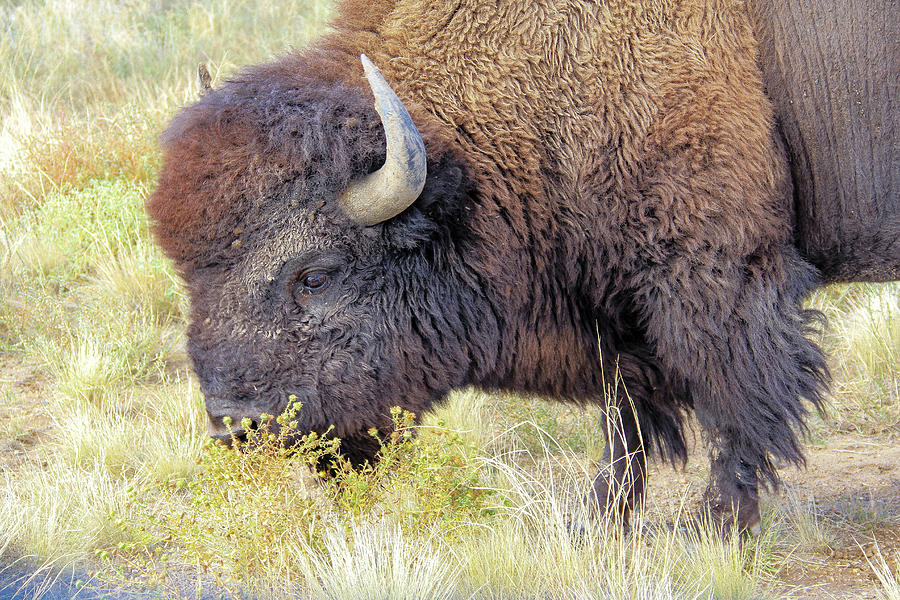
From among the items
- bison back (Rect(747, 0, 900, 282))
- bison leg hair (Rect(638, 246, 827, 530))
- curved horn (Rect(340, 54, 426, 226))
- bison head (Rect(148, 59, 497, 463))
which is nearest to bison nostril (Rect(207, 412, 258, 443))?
bison head (Rect(148, 59, 497, 463))

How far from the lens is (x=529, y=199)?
3.54m

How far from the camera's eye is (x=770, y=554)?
152 inches

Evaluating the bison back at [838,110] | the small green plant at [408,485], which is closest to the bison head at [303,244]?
the small green plant at [408,485]

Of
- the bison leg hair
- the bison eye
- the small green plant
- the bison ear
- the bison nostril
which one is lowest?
the small green plant

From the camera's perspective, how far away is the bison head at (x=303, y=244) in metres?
3.31

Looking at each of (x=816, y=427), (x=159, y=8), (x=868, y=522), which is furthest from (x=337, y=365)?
(x=159, y=8)

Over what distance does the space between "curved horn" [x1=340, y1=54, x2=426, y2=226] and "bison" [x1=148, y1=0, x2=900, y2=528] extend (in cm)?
1

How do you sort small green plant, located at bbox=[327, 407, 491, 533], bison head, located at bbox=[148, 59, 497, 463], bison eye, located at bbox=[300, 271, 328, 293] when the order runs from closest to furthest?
bison head, located at bbox=[148, 59, 497, 463] < bison eye, located at bbox=[300, 271, 328, 293] < small green plant, located at bbox=[327, 407, 491, 533]

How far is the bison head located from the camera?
3.31 metres

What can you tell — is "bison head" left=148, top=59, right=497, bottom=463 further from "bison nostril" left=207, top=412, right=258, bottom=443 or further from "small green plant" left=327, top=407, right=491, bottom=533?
"small green plant" left=327, top=407, right=491, bottom=533

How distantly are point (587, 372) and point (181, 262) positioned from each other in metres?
1.80

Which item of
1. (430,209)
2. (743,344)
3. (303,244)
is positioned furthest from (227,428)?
(743,344)

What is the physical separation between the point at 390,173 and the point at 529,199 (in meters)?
0.64

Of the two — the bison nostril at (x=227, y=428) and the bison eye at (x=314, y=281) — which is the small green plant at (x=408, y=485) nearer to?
the bison nostril at (x=227, y=428)
